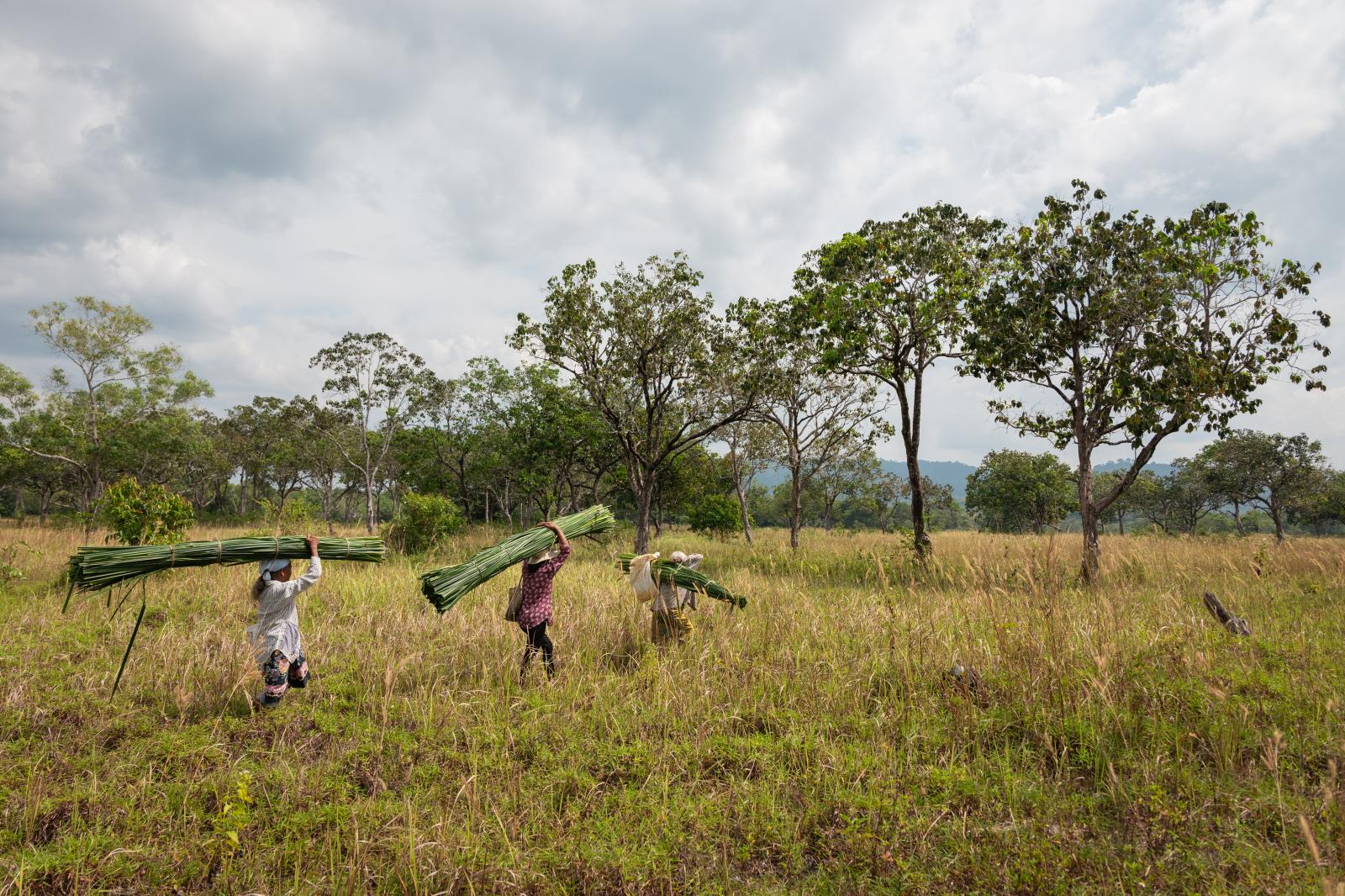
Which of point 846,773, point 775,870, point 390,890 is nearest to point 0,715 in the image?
point 390,890

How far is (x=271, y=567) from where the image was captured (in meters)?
5.14

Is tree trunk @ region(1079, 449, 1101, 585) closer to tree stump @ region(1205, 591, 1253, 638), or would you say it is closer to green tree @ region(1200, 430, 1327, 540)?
tree stump @ region(1205, 591, 1253, 638)

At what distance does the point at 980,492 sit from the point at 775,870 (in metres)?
52.7

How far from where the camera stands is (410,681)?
5.43 metres

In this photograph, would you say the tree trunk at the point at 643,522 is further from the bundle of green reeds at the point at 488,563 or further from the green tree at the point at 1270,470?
the green tree at the point at 1270,470

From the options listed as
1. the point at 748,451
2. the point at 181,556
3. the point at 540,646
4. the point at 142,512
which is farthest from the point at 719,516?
the point at 181,556

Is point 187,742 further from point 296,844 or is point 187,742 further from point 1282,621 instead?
point 1282,621

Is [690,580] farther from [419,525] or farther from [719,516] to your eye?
[719,516]

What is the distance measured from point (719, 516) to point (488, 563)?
22646mm

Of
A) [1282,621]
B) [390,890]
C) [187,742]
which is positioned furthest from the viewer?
[1282,621]

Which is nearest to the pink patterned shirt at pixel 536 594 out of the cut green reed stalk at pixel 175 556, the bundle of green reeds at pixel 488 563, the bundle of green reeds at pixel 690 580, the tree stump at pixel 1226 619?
the bundle of green reeds at pixel 488 563

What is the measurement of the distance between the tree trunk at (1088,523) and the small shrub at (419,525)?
608 inches

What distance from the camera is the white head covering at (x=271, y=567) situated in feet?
16.8

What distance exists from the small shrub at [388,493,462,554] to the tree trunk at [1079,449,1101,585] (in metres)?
15.5
